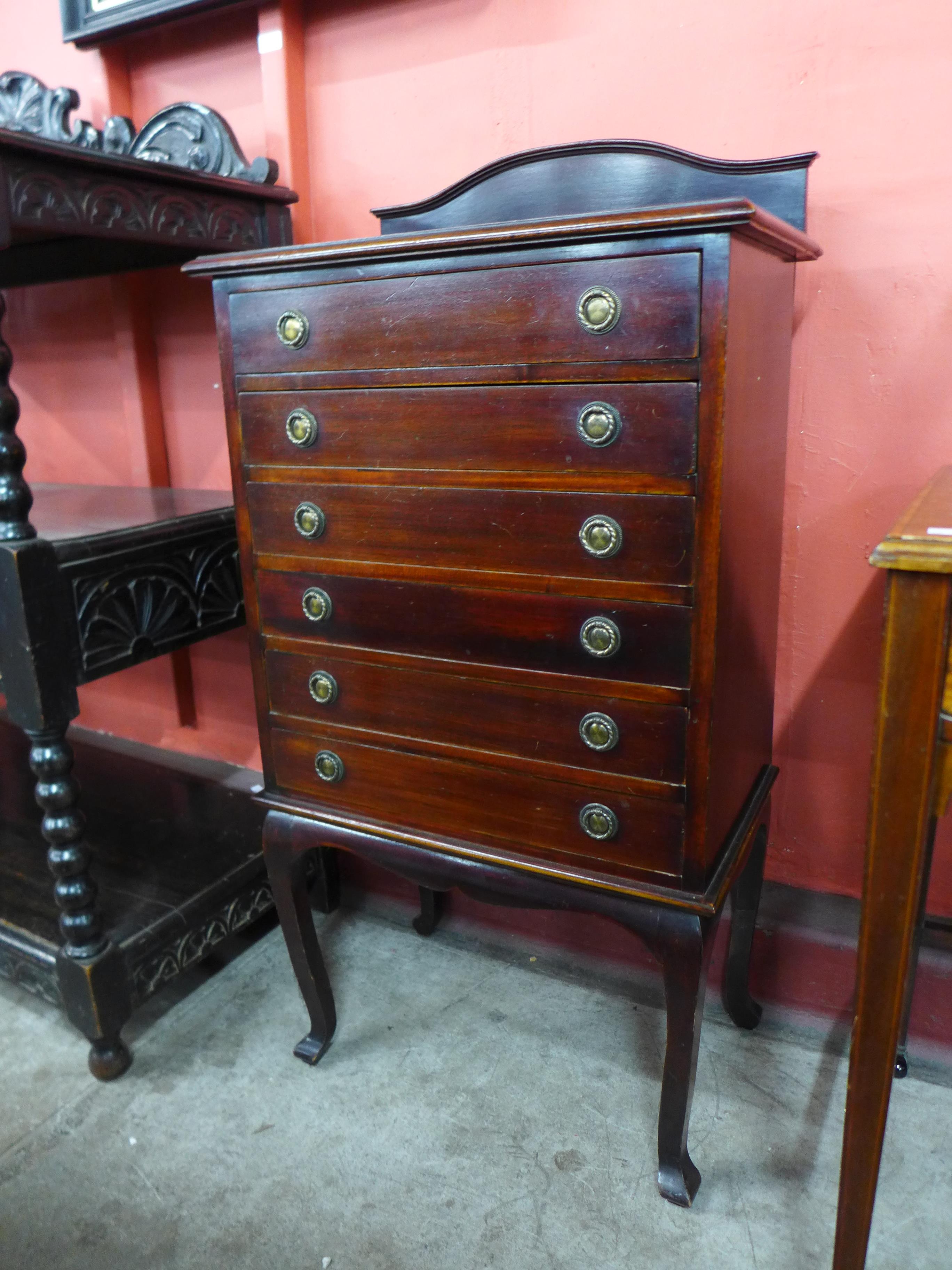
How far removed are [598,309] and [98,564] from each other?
979mm

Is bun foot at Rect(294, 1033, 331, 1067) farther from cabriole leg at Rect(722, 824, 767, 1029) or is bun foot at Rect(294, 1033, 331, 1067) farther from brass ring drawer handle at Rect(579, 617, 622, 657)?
brass ring drawer handle at Rect(579, 617, 622, 657)

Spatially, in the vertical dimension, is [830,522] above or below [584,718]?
above

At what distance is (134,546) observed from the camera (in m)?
1.67

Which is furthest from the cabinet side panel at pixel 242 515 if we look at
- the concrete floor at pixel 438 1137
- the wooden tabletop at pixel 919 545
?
the wooden tabletop at pixel 919 545

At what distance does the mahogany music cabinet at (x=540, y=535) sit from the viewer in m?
1.13

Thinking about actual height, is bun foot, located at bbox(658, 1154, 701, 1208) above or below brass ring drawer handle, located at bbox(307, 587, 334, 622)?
below

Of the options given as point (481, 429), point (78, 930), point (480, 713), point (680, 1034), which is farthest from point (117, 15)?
point (680, 1034)

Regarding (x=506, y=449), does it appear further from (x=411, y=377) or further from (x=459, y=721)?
(x=459, y=721)

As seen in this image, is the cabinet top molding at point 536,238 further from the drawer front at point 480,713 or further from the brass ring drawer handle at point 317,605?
the drawer front at point 480,713

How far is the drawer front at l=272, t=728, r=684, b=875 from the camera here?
129cm

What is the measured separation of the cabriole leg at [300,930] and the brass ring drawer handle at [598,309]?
0.97m

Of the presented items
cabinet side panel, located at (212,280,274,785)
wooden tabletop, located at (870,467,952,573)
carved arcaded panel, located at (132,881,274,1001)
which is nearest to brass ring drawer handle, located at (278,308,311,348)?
cabinet side panel, located at (212,280,274,785)

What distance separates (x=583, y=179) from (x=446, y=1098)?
5.43 ft

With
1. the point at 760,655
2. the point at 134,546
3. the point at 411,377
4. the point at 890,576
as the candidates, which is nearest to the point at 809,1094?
the point at 760,655
